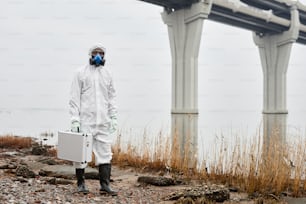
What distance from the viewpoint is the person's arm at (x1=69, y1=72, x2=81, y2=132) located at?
432 centimetres

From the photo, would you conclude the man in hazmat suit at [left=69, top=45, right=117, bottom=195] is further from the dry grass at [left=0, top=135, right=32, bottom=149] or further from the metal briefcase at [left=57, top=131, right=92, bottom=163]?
the dry grass at [left=0, top=135, right=32, bottom=149]

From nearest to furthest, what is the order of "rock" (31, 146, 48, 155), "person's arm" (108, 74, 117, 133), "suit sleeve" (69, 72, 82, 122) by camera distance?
"suit sleeve" (69, 72, 82, 122) < "person's arm" (108, 74, 117, 133) < "rock" (31, 146, 48, 155)

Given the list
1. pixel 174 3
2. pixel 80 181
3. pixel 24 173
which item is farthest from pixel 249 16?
pixel 80 181

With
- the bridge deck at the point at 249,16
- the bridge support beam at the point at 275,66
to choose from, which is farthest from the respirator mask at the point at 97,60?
the bridge support beam at the point at 275,66

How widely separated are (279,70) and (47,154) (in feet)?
119

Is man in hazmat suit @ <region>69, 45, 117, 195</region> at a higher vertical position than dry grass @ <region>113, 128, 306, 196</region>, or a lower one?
higher

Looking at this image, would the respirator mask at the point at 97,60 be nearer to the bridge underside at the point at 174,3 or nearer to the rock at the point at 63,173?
the rock at the point at 63,173

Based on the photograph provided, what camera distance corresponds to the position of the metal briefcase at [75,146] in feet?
13.6

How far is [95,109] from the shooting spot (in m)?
4.41

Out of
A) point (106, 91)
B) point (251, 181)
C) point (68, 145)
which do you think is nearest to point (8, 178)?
point (68, 145)

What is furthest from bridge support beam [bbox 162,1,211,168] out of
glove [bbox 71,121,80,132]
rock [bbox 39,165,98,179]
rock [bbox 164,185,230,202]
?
glove [bbox 71,121,80,132]

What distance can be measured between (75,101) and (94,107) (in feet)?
0.75

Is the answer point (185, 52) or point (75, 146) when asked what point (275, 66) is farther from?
point (75, 146)

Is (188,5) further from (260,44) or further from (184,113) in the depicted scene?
(260,44)
